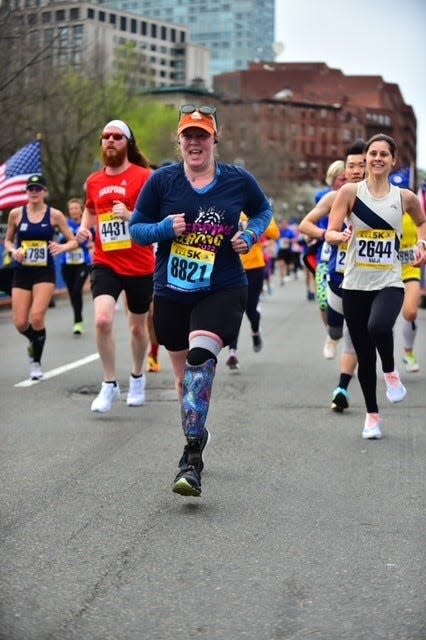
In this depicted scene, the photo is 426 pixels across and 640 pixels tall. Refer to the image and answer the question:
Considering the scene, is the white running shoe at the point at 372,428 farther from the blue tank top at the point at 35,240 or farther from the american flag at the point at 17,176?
the american flag at the point at 17,176

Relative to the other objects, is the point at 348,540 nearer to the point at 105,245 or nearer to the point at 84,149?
the point at 105,245

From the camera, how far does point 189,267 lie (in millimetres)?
6480

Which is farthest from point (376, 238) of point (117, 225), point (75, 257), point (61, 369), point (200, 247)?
point (75, 257)

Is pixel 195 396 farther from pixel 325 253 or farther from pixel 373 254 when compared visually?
pixel 325 253

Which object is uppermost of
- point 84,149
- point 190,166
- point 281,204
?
point 190,166

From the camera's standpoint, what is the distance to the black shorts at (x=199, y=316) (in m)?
6.45

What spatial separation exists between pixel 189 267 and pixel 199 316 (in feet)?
0.85

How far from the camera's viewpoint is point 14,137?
31109mm

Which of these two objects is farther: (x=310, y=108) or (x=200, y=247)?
(x=310, y=108)

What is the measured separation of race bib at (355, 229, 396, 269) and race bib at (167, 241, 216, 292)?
6.19 ft

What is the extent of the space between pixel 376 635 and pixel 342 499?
2225 millimetres

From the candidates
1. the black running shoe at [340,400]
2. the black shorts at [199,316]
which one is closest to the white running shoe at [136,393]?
the black running shoe at [340,400]

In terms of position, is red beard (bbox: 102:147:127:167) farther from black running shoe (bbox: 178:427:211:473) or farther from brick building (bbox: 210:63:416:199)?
brick building (bbox: 210:63:416:199)

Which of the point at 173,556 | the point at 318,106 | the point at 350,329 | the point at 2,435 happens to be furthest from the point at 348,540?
the point at 318,106
